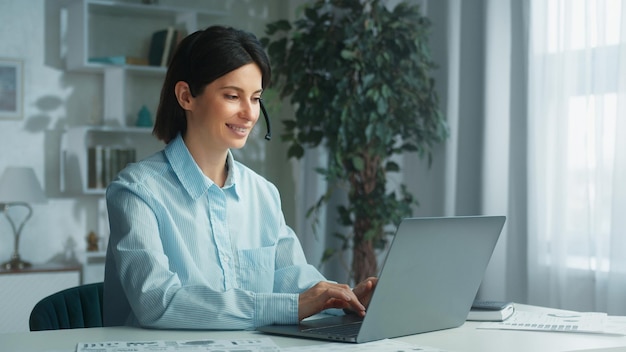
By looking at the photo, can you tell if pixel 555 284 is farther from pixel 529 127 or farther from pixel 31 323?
pixel 31 323

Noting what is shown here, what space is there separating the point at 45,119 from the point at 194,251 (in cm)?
309

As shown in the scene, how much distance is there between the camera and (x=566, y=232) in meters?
3.32

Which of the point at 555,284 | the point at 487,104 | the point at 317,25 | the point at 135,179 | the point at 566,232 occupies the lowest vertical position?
the point at 555,284

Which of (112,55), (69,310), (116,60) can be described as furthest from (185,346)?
(112,55)

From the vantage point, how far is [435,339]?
A: 1.58 metres

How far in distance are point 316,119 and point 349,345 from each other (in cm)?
236

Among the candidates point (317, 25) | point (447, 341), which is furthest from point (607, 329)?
point (317, 25)

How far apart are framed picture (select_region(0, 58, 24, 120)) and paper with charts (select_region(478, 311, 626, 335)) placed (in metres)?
3.43

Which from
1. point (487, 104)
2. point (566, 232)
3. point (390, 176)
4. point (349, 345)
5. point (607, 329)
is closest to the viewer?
point (349, 345)

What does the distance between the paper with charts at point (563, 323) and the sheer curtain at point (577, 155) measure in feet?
4.36

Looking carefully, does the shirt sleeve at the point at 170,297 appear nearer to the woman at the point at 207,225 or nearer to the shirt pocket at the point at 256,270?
the woman at the point at 207,225

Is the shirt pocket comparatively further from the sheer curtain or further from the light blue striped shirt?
the sheer curtain

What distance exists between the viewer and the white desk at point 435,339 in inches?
58.2

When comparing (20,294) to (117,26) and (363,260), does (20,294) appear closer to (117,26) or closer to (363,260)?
(117,26)
